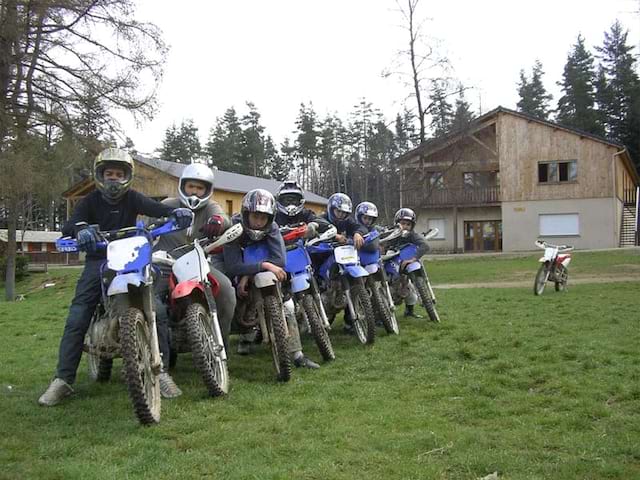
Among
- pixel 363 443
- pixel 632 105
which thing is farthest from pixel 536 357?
pixel 632 105

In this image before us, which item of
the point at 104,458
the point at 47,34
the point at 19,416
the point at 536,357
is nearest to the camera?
the point at 104,458

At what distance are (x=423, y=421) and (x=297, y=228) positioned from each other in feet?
8.99

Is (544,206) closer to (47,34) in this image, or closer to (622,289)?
(622,289)

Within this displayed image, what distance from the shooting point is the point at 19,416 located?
4.65 m

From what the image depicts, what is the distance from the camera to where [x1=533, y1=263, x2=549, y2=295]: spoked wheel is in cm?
1367

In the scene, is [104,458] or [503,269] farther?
[503,269]

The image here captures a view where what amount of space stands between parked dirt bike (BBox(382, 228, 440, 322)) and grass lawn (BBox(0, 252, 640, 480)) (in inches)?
47.2

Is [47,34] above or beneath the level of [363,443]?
above

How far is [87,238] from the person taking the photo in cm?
441

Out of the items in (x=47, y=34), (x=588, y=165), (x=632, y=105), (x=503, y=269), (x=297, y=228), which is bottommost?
(x=503, y=269)

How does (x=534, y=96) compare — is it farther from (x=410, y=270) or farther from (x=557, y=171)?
(x=410, y=270)

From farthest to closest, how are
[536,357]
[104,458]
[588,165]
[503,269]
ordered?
[588,165] → [503,269] → [536,357] → [104,458]

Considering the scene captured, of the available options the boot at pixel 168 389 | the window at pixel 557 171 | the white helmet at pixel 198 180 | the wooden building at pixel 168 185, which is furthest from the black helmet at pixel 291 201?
the window at pixel 557 171

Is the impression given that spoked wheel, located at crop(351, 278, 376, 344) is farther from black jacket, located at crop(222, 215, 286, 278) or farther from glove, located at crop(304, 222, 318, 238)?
black jacket, located at crop(222, 215, 286, 278)
